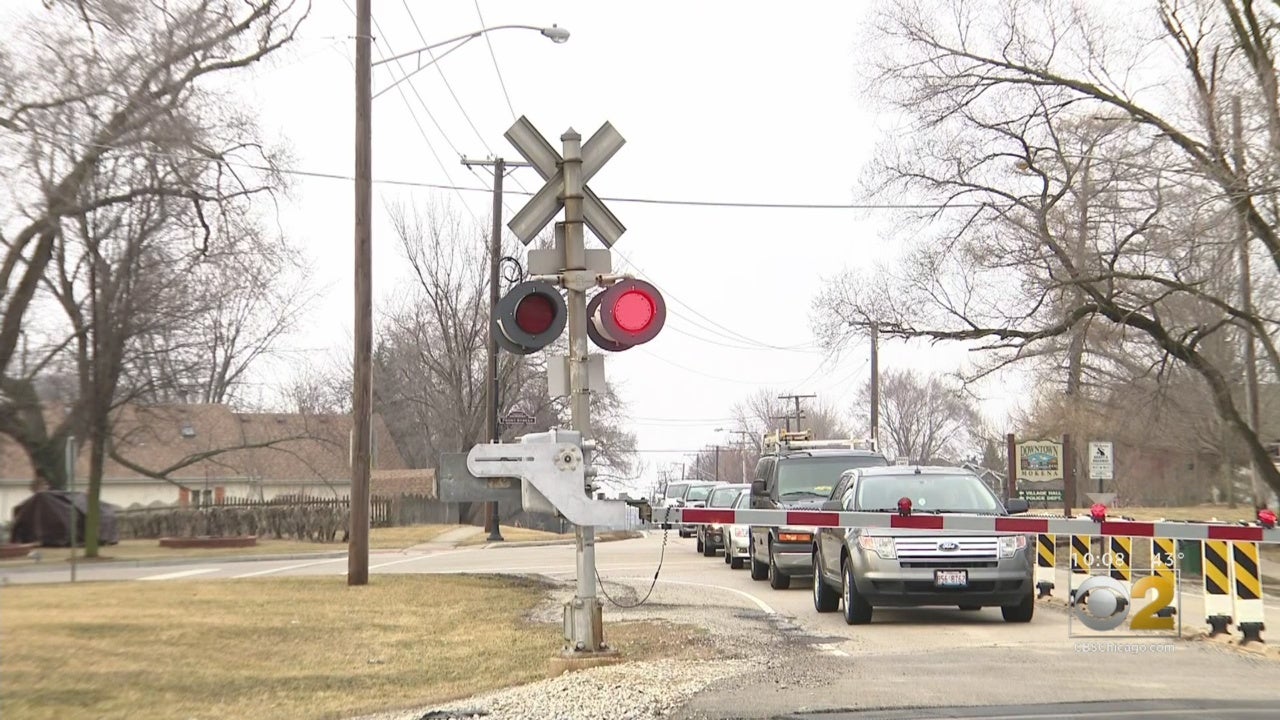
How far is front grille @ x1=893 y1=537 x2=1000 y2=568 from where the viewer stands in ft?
41.8

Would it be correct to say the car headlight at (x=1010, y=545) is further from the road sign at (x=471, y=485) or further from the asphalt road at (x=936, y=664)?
the road sign at (x=471, y=485)

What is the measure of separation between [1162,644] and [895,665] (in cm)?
299

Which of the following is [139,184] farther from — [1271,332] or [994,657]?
[1271,332]

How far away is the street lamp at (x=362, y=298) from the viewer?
18.3 m

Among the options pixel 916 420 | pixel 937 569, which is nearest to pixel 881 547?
pixel 937 569

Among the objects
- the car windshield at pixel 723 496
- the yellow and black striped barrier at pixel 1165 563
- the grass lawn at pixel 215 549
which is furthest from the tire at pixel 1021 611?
the grass lawn at pixel 215 549

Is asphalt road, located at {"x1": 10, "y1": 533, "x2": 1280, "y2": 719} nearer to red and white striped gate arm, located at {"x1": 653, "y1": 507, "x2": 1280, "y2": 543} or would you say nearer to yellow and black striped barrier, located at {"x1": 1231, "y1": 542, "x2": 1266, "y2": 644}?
yellow and black striped barrier, located at {"x1": 1231, "y1": 542, "x2": 1266, "y2": 644}

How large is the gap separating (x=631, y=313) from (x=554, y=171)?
1.37m

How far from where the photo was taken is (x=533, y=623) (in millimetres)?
13711

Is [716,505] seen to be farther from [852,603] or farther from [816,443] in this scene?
[852,603]

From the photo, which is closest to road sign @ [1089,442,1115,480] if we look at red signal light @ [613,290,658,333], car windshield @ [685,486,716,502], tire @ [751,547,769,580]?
car windshield @ [685,486,716,502]

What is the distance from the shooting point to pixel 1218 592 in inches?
469

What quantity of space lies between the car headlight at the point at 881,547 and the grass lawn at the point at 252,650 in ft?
7.89

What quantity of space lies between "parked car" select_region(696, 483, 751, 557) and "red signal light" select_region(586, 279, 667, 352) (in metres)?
17.3
